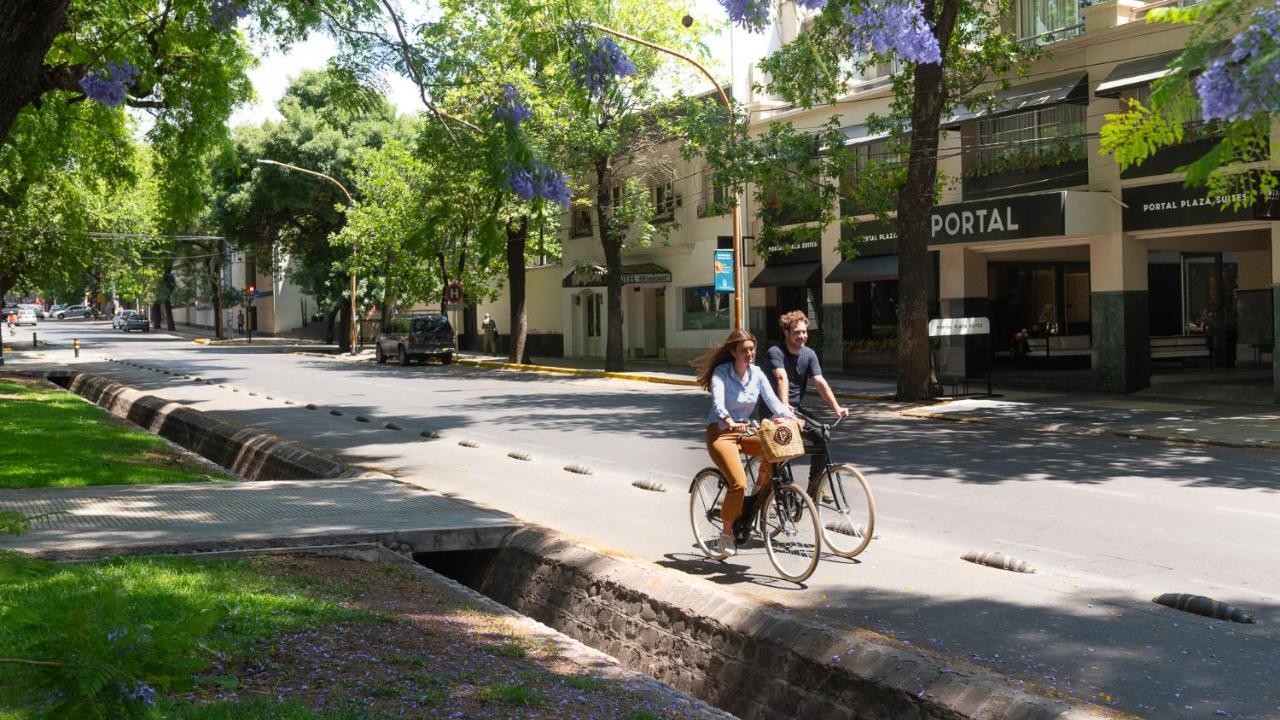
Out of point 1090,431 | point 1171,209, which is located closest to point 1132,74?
point 1171,209

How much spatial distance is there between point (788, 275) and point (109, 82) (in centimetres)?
2084

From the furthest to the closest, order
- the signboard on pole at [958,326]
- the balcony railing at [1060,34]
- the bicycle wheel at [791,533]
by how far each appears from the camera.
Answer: the balcony railing at [1060,34] → the signboard on pole at [958,326] → the bicycle wheel at [791,533]

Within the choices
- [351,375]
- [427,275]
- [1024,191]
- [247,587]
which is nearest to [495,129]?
[247,587]

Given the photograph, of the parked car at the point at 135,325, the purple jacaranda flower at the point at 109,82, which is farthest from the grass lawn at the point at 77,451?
the parked car at the point at 135,325

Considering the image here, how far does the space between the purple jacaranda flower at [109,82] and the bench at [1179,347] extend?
73.2 ft

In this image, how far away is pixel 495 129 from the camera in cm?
1073

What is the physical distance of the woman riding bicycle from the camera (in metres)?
8.17

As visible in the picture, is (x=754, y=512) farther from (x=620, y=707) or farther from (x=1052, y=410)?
(x=1052, y=410)

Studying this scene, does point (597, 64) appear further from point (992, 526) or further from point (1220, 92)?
point (1220, 92)

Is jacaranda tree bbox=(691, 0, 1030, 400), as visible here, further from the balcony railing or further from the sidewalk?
the sidewalk

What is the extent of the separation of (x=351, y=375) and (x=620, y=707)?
30606mm

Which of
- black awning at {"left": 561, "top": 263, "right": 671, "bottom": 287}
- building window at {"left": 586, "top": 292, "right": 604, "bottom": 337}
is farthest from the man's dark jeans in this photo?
building window at {"left": 586, "top": 292, "right": 604, "bottom": 337}

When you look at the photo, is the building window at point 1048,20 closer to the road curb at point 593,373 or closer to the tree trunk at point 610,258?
the road curb at point 593,373

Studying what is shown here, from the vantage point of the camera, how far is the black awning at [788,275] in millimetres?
32188
